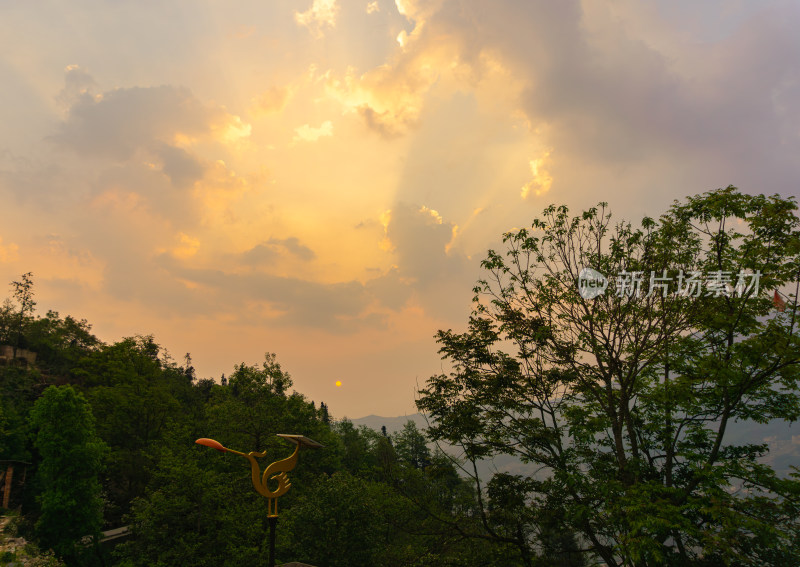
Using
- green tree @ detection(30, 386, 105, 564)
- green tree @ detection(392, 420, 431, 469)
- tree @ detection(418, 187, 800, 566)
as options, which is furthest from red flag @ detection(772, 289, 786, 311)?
green tree @ detection(392, 420, 431, 469)

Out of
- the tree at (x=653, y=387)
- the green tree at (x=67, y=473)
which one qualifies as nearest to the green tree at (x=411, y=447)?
the green tree at (x=67, y=473)

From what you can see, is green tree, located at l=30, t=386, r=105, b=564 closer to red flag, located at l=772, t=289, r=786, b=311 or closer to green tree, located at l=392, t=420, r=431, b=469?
red flag, located at l=772, t=289, r=786, b=311

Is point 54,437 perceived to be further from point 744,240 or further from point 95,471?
point 744,240

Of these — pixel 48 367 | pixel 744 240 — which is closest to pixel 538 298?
pixel 744 240

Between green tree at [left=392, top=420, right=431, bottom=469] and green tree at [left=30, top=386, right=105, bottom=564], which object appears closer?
green tree at [left=30, top=386, right=105, bottom=564]

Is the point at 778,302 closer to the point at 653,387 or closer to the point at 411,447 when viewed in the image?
the point at 653,387

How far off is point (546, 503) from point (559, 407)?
3337 millimetres

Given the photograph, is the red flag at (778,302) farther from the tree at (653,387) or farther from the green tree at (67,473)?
the green tree at (67,473)

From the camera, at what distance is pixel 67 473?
30578 millimetres

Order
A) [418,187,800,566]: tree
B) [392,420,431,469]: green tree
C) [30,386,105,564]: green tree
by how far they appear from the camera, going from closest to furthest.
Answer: [418,187,800,566]: tree < [30,386,105,564]: green tree < [392,420,431,469]: green tree

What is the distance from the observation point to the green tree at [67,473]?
96.1ft

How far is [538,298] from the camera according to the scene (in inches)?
630

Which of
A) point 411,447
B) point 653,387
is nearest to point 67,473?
point 653,387

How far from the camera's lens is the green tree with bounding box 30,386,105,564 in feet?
96.1
